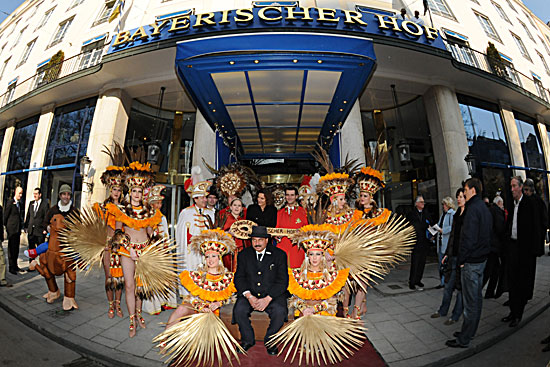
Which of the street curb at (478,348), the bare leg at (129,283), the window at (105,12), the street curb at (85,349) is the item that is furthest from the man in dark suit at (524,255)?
the window at (105,12)

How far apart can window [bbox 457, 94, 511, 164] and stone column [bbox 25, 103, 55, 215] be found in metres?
14.3

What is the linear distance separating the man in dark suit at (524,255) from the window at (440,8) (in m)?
6.55

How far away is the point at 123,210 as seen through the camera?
348cm

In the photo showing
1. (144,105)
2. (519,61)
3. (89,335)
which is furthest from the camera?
(144,105)

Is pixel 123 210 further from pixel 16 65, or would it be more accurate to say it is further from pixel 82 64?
pixel 82 64

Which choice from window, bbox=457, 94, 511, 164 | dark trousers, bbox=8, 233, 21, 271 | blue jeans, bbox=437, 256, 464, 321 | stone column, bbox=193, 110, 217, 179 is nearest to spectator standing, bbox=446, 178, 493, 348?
blue jeans, bbox=437, 256, 464, 321

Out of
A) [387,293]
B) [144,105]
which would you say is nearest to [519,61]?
[387,293]

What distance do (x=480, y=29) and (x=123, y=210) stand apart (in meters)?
9.33

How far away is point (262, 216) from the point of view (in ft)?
15.2

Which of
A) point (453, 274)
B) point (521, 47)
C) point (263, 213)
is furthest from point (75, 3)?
point (521, 47)

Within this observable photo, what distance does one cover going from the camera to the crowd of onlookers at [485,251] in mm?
2691

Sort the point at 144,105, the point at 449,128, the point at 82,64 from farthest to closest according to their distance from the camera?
the point at 144,105 < the point at 82,64 < the point at 449,128

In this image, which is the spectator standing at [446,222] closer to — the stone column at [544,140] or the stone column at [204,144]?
the stone column at [544,140]

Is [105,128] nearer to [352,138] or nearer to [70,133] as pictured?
[70,133]
